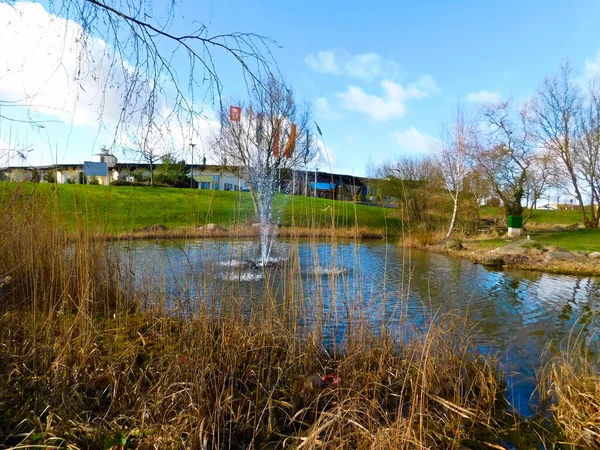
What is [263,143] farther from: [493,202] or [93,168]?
[493,202]

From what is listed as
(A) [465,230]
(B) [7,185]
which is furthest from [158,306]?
(A) [465,230]

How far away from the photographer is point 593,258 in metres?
11.0

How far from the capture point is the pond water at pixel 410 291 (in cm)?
333

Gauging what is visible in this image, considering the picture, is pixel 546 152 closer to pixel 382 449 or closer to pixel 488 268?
pixel 488 268

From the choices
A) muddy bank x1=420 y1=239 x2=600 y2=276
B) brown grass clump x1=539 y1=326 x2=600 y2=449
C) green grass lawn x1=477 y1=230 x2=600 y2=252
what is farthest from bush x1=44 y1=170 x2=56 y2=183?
green grass lawn x1=477 y1=230 x2=600 y2=252

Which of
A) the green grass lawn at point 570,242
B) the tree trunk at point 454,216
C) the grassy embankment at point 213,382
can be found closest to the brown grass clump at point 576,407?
the grassy embankment at point 213,382

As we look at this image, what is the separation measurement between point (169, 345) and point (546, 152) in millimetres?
21945

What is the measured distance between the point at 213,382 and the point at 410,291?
574 centimetres

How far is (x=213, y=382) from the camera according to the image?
2.37 metres

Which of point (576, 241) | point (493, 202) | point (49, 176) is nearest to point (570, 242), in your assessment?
point (576, 241)

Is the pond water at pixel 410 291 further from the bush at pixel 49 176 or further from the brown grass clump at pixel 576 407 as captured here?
the bush at pixel 49 176

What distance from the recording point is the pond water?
333 cm

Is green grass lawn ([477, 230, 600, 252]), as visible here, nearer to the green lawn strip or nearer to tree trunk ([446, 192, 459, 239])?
the green lawn strip

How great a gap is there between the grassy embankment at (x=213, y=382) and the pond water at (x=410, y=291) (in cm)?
25
